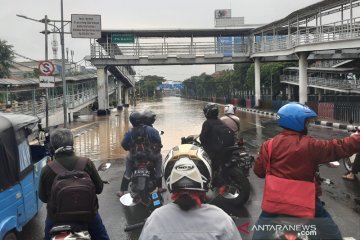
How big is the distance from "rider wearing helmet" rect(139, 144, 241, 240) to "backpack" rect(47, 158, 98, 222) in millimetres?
1161

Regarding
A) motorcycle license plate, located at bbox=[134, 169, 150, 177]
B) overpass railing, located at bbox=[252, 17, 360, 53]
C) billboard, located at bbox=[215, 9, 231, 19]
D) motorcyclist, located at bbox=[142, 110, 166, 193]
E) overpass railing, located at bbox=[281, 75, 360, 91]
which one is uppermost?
billboard, located at bbox=[215, 9, 231, 19]

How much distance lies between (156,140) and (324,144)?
134 inches

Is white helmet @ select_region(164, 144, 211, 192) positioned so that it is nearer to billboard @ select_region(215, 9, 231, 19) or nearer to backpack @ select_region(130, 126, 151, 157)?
backpack @ select_region(130, 126, 151, 157)

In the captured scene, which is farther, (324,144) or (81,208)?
(81,208)

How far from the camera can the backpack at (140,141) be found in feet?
19.9

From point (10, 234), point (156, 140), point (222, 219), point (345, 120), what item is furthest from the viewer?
point (345, 120)

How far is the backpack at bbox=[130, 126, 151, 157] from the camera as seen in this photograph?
238 inches

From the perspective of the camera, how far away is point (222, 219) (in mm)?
Answer: 2166

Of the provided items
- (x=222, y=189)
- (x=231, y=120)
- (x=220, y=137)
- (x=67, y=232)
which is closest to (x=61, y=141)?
(x=67, y=232)

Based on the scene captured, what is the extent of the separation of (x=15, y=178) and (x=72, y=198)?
1.54 metres

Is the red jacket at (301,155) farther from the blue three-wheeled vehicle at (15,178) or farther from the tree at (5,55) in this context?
the tree at (5,55)

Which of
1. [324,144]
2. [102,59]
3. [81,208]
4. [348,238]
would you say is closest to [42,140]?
[81,208]

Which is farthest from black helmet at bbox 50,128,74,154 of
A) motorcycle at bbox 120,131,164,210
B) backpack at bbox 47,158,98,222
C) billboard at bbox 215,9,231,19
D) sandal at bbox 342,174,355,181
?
billboard at bbox 215,9,231,19

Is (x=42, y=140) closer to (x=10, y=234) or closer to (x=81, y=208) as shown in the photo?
(x=10, y=234)
